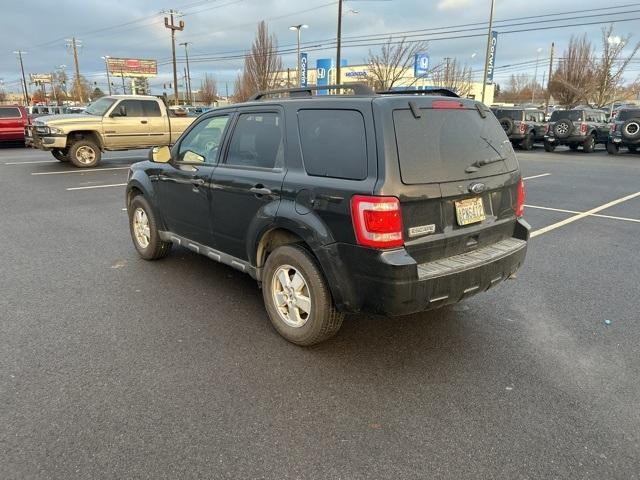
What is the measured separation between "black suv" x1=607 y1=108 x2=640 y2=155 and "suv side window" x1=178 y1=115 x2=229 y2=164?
19.9 meters

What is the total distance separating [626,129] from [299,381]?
20943 millimetres

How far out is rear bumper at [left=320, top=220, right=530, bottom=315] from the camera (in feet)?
9.84

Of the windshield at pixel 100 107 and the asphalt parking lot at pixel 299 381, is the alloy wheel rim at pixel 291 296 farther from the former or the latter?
the windshield at pixel 100 107

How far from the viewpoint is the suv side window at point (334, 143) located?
314cm

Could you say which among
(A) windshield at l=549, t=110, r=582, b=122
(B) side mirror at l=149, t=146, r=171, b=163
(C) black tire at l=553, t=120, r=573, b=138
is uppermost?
(A) windshield at l=549, t=110, r=582, b=122

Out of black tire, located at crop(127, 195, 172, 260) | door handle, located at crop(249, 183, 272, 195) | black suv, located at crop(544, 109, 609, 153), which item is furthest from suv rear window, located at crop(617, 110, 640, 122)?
door handle, located at crop(249, 183, 272, 195)

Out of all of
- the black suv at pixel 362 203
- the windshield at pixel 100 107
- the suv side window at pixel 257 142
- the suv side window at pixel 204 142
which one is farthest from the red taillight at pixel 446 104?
the windshield at pixel 100 107

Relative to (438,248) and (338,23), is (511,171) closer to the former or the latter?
(438,248)

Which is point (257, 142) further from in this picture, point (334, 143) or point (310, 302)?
point (310, 302)

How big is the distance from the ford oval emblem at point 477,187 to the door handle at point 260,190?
1.46 metres

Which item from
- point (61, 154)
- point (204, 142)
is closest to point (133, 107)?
point (61, 154)

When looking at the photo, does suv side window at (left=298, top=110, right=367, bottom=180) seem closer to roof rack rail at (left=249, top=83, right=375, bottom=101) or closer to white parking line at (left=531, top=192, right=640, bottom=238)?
roof rack rail at (left=249, top=83, right=375, bottom=101)

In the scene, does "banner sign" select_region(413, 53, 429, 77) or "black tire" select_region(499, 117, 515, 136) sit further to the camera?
"banner sign" select_region(413, 53, 429, 77)

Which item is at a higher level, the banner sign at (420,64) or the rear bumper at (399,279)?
the banner sign at (420,64)
